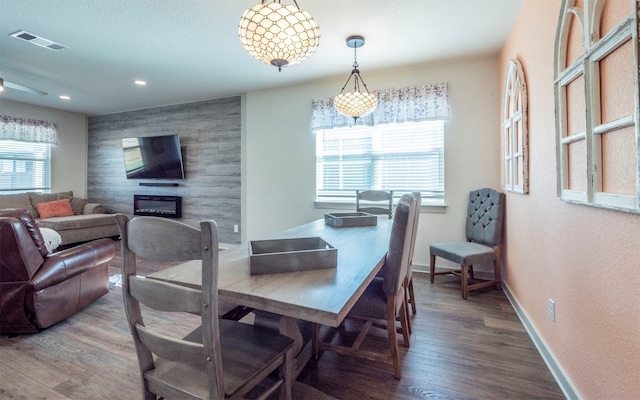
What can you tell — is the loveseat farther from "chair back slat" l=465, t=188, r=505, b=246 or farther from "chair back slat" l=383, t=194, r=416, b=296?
"chair back slat" l=465, t=188, r=505, b=246

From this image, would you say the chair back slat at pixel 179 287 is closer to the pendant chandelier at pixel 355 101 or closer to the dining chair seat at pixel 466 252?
the pendant chandelier at pixel 355 101

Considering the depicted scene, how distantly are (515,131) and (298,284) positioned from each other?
2459 millimetres

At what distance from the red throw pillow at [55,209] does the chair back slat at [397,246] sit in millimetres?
6062

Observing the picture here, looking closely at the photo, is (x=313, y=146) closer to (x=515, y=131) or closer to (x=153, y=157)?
(x=515, y=131)

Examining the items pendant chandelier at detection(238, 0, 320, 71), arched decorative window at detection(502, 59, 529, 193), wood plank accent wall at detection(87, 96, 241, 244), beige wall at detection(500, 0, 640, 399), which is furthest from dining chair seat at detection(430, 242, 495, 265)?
wood plank accent wall at detection(87, 96, 241, 244)

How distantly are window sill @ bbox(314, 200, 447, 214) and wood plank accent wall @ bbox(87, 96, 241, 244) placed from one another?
4.94 feet

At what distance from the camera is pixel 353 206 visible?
400 centimetres

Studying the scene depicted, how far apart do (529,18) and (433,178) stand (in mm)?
1808

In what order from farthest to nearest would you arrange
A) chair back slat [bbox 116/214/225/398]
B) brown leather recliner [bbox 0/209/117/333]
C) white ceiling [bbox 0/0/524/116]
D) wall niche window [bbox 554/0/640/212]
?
1. white ceiling [bbox 0/0/524/116]
2. brown leather recliner [bbox 0/209/117/333]
3. wall niche window [bbox 554/0/640/212]
4. chair back slat [bbox 116/214/225/398]

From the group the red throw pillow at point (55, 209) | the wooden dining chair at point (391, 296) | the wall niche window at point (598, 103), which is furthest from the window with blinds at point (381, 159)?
the red throw pillow at point (55, 209)

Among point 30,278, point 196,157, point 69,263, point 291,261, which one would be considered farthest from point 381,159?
point 30,278

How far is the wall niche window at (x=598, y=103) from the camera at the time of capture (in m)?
1.05

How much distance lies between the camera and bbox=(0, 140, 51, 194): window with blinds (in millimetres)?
5211

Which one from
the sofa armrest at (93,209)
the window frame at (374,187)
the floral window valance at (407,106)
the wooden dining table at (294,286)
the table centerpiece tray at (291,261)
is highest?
the floral window valance at (407,106)
